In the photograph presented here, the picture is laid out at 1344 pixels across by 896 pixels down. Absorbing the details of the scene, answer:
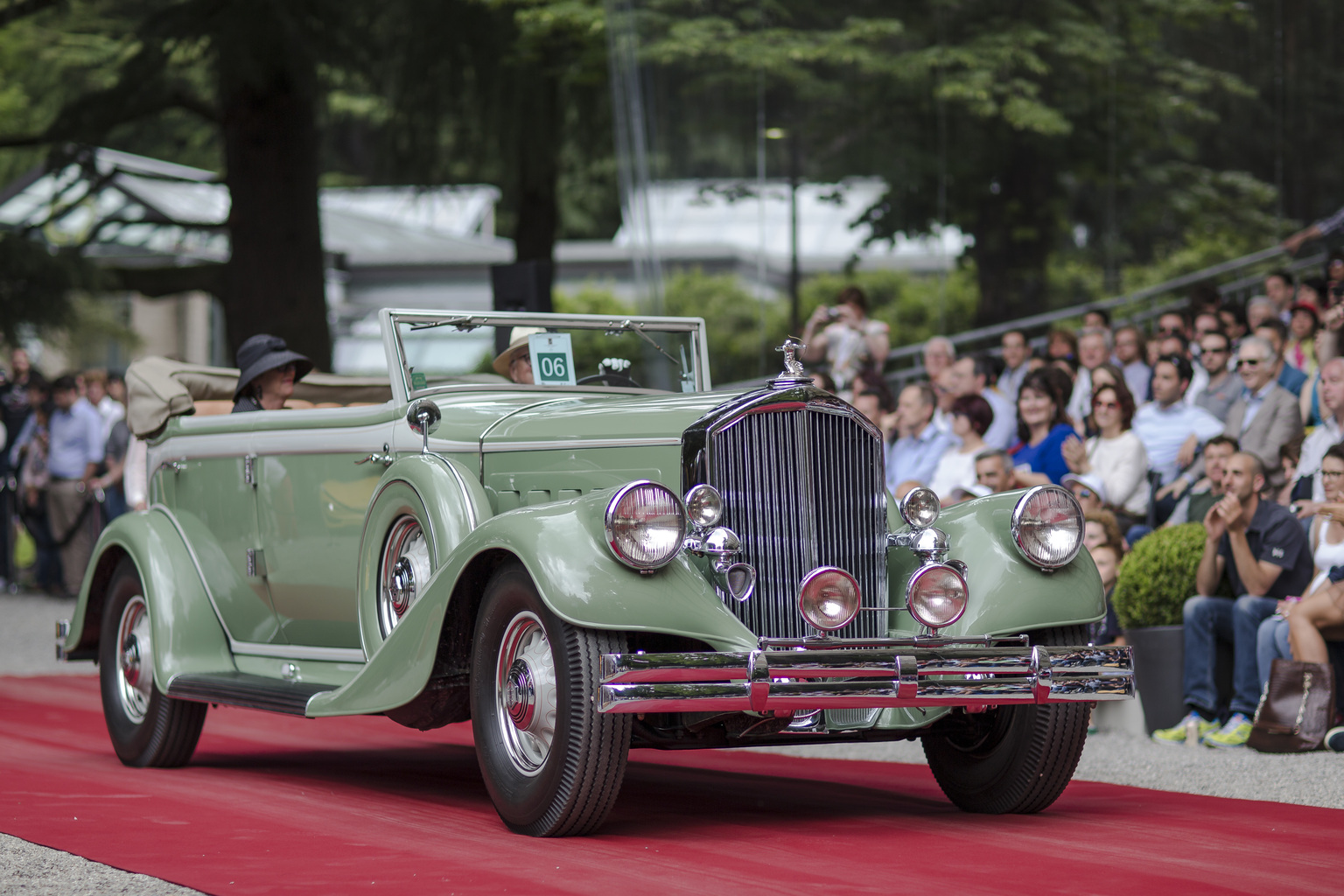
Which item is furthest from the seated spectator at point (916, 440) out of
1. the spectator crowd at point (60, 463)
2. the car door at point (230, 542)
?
the spectator crowd at point (60, 463)

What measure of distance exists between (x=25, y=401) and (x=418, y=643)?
1352cm

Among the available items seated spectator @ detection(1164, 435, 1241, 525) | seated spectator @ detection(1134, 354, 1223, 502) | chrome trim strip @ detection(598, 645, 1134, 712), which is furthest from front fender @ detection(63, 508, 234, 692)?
seated spectator @ detection(1134, 354, 1223, 502)

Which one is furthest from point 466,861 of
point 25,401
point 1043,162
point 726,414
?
point 25,401

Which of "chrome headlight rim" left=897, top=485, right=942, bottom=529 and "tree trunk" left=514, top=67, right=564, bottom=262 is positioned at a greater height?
"tree trunk" left=514, top=67, right=564, bottom=262

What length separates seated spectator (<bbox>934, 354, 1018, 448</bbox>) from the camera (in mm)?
10938

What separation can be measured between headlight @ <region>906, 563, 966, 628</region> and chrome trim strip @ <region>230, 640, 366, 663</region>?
7.19 feet

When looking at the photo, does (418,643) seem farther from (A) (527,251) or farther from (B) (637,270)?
(A) (527,251)

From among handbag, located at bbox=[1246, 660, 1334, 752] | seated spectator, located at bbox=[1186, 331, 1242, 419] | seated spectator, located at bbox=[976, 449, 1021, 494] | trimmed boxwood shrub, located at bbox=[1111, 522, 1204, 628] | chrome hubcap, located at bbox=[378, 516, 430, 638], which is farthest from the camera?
seated spectator, located at bbox=[1186, 331, 1242, 419]

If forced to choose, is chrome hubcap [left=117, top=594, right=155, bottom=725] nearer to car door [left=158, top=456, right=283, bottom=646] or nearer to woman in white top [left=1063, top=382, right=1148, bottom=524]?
car door [left=158, top=456, right=283, bottom=646]

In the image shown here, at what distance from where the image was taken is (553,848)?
4957 millimetres

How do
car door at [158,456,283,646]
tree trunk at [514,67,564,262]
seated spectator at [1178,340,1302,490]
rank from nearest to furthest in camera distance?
car door at [158,456,283,646]
seated spectator at [1178,340,1302,490]
tree trunk at [514,67,564,262]

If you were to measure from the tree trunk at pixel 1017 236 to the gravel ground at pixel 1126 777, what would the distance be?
634 centimetres

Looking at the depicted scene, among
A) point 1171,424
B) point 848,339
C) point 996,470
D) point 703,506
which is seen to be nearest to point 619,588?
point 703,506

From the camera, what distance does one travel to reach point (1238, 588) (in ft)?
26.8
